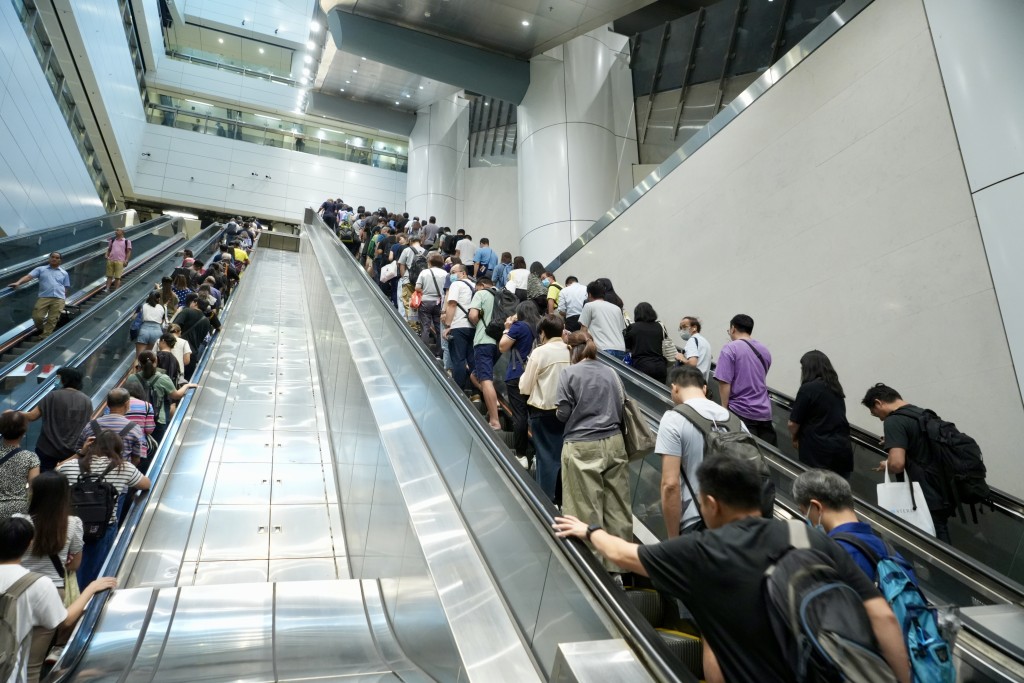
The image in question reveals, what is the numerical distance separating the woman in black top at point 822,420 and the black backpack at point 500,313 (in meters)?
2.64

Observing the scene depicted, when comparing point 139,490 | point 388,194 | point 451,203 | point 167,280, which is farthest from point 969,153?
point 388,194

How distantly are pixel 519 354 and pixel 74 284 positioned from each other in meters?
9.08

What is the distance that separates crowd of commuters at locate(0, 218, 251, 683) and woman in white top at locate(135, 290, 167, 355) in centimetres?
8

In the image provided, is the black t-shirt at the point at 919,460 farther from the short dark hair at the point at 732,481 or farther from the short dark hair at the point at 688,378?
the short dark hair at the point at 732,481

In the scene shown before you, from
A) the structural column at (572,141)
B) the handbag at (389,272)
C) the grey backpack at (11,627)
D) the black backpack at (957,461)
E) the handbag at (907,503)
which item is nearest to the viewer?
the grey backpack at (11,627)

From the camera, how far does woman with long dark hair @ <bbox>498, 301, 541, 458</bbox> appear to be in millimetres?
5020

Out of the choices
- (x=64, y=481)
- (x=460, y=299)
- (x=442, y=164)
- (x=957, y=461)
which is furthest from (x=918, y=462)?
(x=442, y=164)

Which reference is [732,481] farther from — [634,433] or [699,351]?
[699,351]

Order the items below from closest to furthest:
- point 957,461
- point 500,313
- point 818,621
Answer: point 818,621 → point 957,461 → point 500,313

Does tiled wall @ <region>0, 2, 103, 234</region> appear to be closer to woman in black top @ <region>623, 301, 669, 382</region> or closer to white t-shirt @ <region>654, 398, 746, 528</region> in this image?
woman in black top @ <region>623, 301, 669, 382</region>

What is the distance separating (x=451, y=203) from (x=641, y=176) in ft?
34.4

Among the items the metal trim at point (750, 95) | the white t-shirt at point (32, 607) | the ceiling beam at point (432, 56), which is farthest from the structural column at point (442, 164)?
the white t-shirt at point (32, 607)

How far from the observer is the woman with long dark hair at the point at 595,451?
3.45m

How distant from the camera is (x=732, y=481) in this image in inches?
76.9
